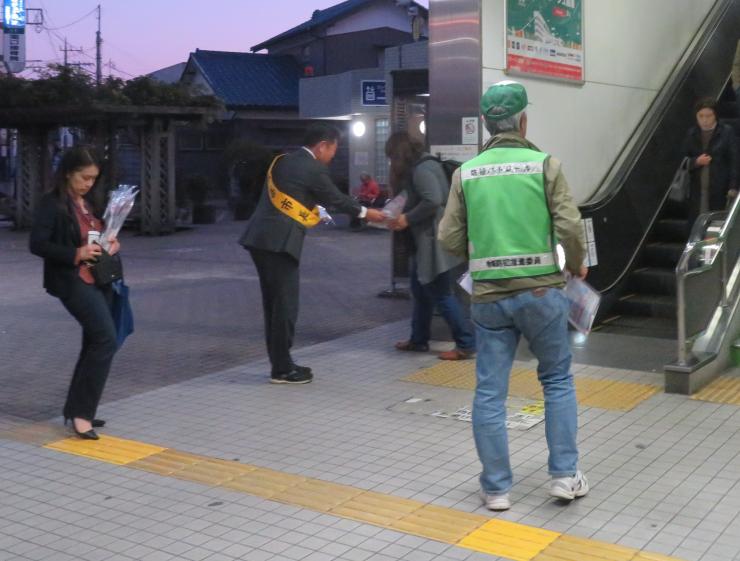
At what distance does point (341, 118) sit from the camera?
2900 cm

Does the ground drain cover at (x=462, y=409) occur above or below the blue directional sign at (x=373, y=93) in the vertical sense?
below

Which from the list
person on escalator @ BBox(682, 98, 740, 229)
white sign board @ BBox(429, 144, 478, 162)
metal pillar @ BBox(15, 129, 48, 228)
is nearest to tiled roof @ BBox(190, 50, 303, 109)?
metal pillar @ BBox(15, 129, 48, 228)

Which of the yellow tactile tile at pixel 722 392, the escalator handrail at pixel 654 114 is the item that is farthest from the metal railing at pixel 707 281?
the escalator handrail at pixel 654 114

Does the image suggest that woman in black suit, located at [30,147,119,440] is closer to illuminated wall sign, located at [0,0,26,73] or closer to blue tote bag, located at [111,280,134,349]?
blue tote bag, located at [111,280,134,349]

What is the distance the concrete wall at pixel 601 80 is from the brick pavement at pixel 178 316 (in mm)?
2504

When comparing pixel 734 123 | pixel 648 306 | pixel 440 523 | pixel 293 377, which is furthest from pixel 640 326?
pixel 440 523

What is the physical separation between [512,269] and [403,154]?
3.79 m

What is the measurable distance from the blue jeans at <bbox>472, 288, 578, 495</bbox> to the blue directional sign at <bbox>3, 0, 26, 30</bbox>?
1335 inches

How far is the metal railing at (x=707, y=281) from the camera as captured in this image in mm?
7047

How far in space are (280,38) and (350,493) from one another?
1633 inches

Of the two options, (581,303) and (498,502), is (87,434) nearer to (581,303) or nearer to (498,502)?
(498,502)

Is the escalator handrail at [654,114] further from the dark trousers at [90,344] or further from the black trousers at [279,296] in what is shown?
the dark trousers at [90,344]

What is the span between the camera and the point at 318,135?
763 centimetres

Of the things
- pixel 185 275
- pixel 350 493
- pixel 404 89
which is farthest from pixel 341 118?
pixel 350 493
